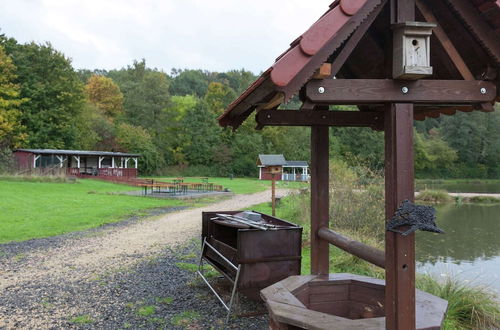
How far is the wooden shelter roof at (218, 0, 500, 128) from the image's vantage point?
2.26m

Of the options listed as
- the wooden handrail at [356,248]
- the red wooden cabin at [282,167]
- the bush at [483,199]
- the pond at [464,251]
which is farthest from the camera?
the red wooden cabin at [282,167]

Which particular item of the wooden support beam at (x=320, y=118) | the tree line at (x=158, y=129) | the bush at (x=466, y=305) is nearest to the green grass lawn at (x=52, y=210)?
the wooden support beam at (x=320, y=118)

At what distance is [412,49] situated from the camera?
244 cm

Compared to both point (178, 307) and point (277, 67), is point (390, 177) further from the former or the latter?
point (178, 307)

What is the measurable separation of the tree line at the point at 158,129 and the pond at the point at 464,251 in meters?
19.9

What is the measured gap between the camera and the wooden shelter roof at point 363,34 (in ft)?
7.41

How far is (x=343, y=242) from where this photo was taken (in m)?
3.55

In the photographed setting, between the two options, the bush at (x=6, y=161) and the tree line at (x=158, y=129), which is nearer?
the bush at (x=6, y=161)

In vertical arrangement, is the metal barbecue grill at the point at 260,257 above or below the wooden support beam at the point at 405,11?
below

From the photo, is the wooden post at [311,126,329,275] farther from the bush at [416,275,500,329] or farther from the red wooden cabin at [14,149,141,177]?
the red wooden cabin at [14,149,141,177]

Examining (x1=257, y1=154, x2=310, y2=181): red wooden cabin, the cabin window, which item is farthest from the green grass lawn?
(x1=257, y1=154, x2=310, y2=181): red wooden cabin

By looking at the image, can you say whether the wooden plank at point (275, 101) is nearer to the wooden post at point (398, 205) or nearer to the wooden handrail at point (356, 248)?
the wooden post at point (398, 205)

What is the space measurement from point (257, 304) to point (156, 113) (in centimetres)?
5013

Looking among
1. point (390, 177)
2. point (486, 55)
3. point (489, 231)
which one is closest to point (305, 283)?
point (390, 177)
